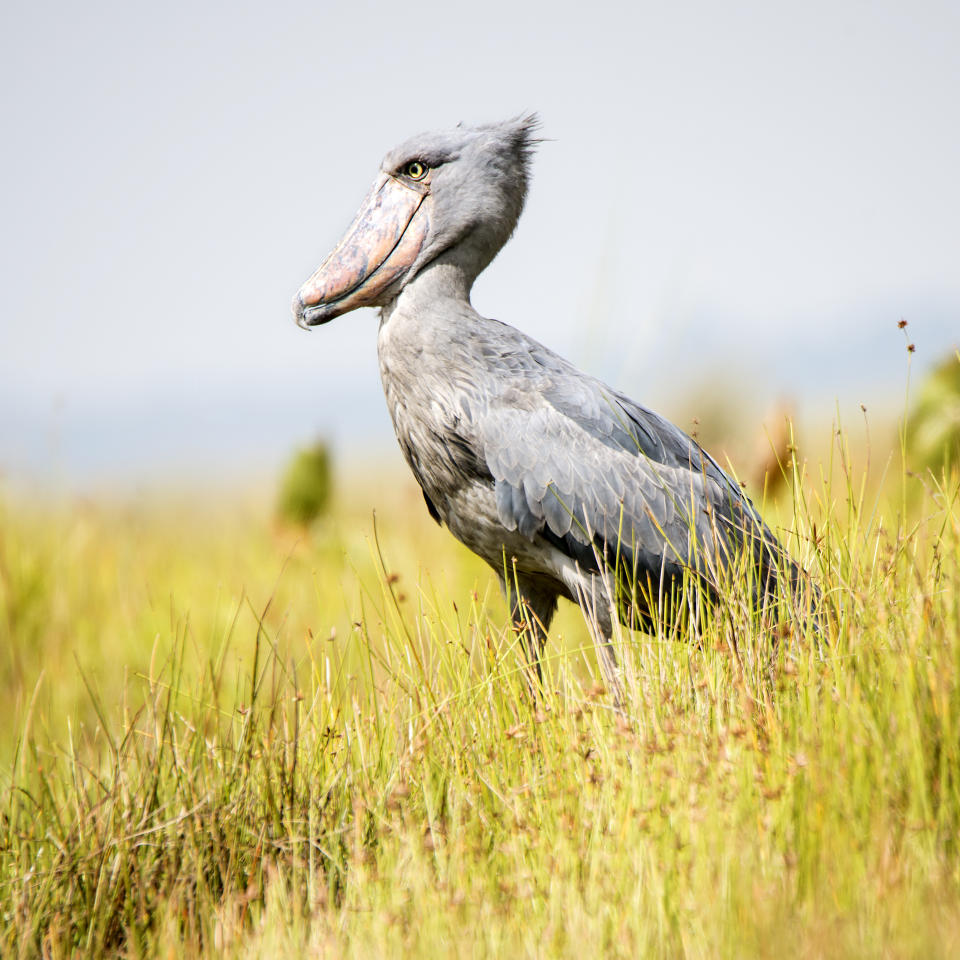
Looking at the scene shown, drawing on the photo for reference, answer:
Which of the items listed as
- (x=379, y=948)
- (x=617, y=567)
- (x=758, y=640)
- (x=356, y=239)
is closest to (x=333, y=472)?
(x=356, y=239)

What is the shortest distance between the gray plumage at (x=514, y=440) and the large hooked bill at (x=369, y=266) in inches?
0.4

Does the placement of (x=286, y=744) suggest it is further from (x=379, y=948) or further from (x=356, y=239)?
(x=356, y=239)

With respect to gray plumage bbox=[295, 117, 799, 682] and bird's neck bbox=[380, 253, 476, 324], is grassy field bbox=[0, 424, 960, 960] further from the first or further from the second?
bird's neck bbox=[380, 253, 476, 324]

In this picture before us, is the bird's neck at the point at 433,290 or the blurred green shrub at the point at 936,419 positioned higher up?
the bird's neck at the point at 433,290

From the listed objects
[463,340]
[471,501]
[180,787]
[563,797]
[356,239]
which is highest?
[356,239]

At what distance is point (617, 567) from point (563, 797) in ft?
3.01

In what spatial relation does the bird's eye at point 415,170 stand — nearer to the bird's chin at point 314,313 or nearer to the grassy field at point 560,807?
the bird's chin at point 314,313

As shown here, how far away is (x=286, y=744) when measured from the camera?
279 cm

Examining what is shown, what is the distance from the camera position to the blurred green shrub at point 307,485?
313 inches

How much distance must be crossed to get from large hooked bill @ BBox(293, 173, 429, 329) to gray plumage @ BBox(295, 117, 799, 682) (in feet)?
0.04

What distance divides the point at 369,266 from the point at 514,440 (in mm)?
869

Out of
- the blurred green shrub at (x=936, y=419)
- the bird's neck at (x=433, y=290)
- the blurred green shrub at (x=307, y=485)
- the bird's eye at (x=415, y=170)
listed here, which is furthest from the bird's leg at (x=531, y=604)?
the blurred green shrub at (x=307, y=485)

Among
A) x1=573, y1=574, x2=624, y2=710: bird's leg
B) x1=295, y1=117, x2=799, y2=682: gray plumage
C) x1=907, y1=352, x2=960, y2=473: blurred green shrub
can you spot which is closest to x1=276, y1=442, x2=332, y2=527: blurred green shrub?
x1=907, y1=352, x2=960, y2=473: blurred green shrub

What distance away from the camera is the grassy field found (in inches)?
80.4
